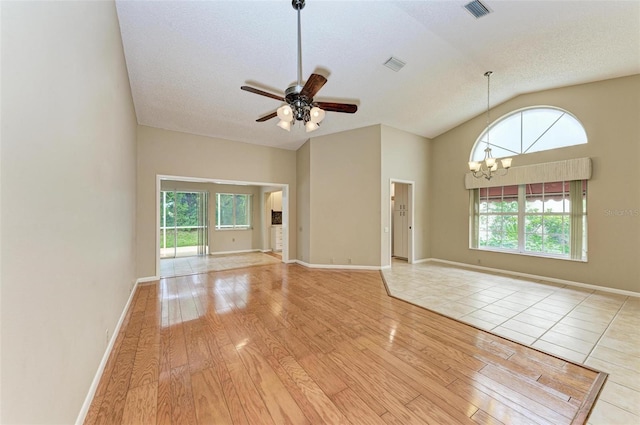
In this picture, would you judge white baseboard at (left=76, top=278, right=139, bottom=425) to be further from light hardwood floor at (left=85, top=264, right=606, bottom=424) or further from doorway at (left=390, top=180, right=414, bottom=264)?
doorway at (left=390, top=180, right=414, bottom=264)

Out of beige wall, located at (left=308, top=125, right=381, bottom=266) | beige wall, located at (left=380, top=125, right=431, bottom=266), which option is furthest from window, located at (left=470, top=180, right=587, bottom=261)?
beige wall, located at (left=308, top=125, right=381, bottom=266)

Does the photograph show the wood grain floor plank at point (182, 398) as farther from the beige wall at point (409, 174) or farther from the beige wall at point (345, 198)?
the beige wall at point (409, 174)

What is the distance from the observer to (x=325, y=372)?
7.07 feet

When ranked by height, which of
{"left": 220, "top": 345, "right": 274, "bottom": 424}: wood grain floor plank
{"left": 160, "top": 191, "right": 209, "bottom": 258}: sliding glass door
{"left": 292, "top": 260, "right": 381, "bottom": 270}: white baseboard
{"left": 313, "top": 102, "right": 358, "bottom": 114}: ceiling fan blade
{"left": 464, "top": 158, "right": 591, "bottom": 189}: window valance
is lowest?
{"left": 220, "top": 345, "right": 274, "bottom": 424}: wood grain floor plank

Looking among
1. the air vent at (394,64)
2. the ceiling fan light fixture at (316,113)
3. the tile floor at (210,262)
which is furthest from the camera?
→ the tile floor at (210,262)

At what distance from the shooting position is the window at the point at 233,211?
8461mm

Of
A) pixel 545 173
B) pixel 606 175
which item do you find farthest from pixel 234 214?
pixel 606 175

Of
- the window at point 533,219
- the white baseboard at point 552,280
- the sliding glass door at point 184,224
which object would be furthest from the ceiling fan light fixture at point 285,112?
the sliding glass door at point 184,224

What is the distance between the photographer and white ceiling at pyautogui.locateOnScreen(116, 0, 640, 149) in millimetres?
2799

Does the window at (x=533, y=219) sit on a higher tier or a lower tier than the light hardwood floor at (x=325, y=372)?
higher

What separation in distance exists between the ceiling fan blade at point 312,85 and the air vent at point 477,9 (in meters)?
2.09

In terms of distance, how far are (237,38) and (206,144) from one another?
3.20 meters

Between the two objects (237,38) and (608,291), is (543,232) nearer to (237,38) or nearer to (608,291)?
(608,291)

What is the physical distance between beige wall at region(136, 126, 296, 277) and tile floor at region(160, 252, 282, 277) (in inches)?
33.7
